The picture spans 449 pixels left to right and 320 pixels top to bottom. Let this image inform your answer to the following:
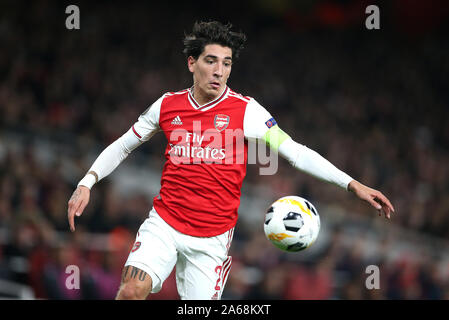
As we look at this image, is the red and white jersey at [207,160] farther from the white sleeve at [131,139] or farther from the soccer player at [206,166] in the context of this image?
the white sleeve at [131,139]

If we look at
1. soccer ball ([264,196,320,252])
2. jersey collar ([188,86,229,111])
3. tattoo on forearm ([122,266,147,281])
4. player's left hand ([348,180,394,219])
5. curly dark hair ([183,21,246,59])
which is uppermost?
curly dark hair ([183,21,246,59])

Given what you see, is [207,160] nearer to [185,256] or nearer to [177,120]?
[177,120]

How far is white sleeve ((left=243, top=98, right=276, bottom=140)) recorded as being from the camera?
157 inches

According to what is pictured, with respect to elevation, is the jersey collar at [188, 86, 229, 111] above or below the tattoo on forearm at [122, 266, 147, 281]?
above

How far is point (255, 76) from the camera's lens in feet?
46.2

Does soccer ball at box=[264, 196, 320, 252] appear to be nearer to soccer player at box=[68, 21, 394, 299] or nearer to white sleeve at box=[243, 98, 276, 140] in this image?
soccer player at box=[68, 21, 394, 299]

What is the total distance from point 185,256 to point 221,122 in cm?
95

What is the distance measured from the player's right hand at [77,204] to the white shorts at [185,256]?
0.44 meters

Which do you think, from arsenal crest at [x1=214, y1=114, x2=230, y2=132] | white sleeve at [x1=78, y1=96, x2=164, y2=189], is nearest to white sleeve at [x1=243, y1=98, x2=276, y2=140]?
arsenal crest at [x1=214, y1=114, x2=230, y2=132]

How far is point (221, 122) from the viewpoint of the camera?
4.05m

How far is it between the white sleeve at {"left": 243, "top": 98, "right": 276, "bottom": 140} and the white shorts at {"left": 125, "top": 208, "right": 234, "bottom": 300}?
72 cm

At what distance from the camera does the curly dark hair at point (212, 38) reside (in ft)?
13.3
